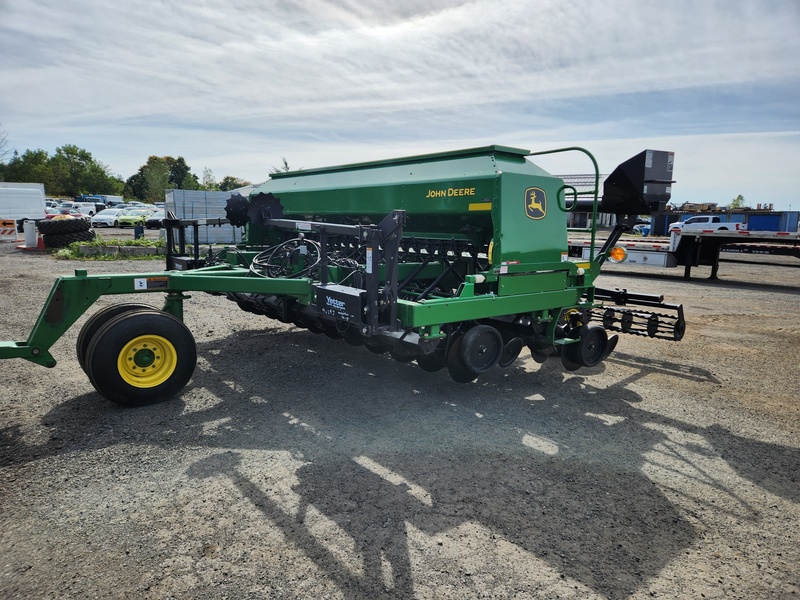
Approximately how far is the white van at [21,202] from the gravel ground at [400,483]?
82.5 ft

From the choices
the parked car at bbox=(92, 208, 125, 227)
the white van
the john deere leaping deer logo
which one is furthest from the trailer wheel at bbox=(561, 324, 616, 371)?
the parked car at bbox=(92, 208, 125, 227)

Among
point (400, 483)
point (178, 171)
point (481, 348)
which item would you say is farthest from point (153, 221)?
point (178, 171)

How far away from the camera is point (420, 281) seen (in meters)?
5.91

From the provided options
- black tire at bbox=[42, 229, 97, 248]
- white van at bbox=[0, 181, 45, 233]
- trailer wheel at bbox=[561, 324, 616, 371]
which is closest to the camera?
trailer wheel at bbox=[561, 324, 616, 371]

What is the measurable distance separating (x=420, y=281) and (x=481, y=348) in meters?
1.27

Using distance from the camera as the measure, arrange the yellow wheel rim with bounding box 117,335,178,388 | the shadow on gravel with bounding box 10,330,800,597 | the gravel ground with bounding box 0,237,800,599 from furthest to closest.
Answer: the yellow wheel rim with bounding box 117,335,178,388, the shadow on gravel with bounding box 10,330,800,597, the gravel ground with bounding box 0,237,800,599

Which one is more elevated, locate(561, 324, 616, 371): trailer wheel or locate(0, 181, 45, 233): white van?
locate(0, 181, 45, 233): white van

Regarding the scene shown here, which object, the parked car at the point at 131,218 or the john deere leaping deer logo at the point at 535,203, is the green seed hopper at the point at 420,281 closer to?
the john deere leaping deer logo at the point at 535,203

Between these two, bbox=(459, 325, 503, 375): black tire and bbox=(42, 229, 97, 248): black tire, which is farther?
bbox=(42, 229, 97, 248): black tire

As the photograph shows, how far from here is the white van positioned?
26125 mm

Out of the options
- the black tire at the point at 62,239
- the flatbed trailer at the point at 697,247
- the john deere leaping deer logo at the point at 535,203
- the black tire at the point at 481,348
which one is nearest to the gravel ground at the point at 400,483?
the black tire at the point at 481,348

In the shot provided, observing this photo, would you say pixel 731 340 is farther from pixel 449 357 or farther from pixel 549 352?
pixel 449 357

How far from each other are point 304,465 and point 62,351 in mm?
4108

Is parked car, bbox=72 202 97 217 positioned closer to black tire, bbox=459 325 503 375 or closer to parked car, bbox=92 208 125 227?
parked car, bbox=92 208 125 227
